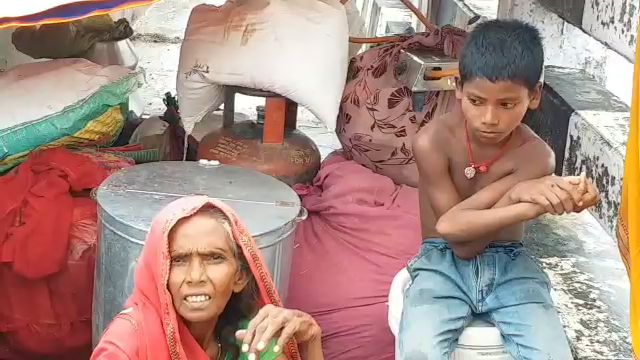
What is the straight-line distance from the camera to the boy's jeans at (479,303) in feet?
8.50

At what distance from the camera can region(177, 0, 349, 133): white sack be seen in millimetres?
3436

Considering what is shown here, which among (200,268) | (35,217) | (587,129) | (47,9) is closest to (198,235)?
(200,268)

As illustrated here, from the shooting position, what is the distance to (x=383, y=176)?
3.61m

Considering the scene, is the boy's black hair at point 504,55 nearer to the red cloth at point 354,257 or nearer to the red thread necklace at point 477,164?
the red thread necklace at point 477,164

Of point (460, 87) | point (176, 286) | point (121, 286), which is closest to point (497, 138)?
point (460, 87)

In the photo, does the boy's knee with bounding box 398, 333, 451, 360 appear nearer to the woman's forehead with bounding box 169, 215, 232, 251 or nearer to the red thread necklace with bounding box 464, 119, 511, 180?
the red thread necklace with bounding box 464, 119, 511, 180

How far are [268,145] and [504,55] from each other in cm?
127

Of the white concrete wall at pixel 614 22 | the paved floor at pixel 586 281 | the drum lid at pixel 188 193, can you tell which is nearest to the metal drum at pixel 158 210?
the drum lid at pixel 188 193

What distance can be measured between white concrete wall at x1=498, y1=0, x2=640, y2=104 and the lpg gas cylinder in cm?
136

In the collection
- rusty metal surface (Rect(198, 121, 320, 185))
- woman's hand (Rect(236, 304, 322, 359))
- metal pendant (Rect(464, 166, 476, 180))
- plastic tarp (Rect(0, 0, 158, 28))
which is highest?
plastic tarp (Rect(0, 0, 158, 28))

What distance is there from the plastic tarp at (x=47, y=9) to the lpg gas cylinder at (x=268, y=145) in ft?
3.23

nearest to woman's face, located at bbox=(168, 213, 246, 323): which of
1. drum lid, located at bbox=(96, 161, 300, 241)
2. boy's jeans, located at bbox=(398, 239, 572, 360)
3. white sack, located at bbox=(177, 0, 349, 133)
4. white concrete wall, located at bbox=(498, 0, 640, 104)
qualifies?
drum lid, located at bbox=(96, 161, 300, 241)

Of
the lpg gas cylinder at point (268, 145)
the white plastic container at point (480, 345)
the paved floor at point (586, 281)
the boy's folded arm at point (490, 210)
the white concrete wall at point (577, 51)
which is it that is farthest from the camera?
the white concrete wall at point (577, 51)

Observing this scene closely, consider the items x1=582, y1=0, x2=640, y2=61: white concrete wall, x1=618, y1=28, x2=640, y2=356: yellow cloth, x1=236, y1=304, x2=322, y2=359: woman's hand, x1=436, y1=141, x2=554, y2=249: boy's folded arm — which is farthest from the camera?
x1=582, y1=0, x2=640, y2=61: white concrete wall
